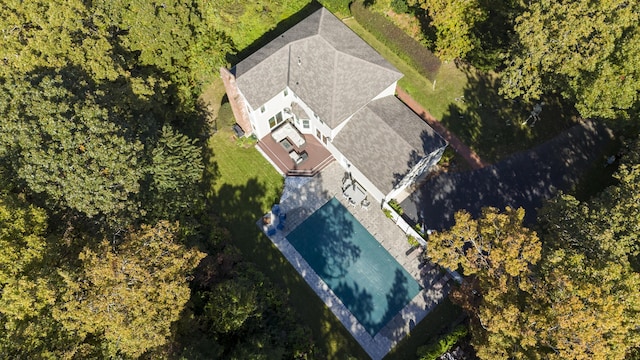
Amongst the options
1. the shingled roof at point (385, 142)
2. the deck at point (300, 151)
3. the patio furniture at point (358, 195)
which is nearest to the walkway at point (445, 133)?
the shingled roof at point (385, 142)

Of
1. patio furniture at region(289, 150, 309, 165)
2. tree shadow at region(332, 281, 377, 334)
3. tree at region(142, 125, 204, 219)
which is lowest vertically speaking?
tree shadow at region(332, 281, 377, 334)

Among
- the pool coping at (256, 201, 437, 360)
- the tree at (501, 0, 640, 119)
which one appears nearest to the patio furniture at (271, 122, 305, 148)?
the pool coping at (256, 201, 437, 360)

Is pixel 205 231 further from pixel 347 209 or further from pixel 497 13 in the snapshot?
pixel 497 13

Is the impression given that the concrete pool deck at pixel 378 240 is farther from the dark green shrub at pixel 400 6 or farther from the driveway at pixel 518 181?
the dark green shrub at pixel 400 6

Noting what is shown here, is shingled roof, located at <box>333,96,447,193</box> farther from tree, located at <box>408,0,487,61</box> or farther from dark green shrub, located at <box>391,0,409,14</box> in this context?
dark green shrub, located at <box>391,0,409,14</box>

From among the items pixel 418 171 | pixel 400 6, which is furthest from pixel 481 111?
pixel 400 6

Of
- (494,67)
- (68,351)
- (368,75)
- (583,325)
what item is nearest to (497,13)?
(494,67)

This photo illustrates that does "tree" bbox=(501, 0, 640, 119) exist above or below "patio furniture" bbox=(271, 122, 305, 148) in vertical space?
below

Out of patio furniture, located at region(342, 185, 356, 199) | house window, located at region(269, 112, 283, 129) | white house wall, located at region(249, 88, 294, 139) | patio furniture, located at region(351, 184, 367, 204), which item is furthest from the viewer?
house window, located at region(269, 112, 283, 129)

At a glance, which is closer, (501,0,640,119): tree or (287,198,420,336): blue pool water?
(501,0,640,119): tree

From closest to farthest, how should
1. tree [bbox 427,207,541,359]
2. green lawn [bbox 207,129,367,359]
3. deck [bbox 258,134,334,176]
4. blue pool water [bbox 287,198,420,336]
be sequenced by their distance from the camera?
tree [bbox 427,207,541,359]
green lawn [bbox 207,129,367,359]
blue pool water [bbox 287,198,420,336]
deck [bbox 258,134,334,176]
